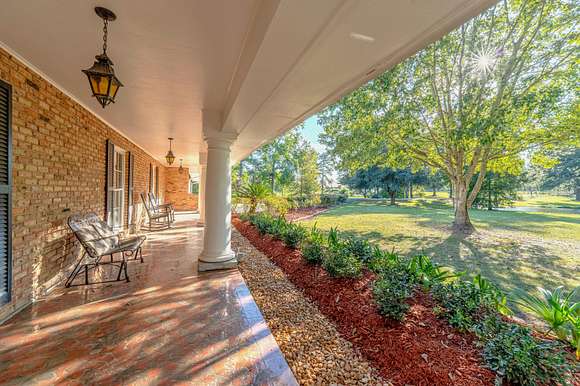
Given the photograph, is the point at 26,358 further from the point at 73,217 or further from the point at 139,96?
the point at 139,96

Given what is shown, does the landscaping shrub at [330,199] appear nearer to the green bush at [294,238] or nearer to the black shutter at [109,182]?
the green bush at [294,238]

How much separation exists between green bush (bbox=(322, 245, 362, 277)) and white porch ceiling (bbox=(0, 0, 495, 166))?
184 centimetres

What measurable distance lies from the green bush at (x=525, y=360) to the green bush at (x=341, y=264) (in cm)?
138

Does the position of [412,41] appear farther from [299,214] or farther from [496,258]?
[299,214]

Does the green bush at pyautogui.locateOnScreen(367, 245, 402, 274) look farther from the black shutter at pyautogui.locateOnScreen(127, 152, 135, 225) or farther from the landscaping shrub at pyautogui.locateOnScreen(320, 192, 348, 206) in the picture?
the landscaping shrub at pyautogui.locateOnScreen(320, 192, 348, 206)

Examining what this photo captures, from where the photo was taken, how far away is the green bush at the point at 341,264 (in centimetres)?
284

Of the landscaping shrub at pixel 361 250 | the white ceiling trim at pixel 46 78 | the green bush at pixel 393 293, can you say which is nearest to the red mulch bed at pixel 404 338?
the green bush at pixel 393 293

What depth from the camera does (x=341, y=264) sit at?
291 centimetres

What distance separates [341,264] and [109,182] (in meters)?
4.70

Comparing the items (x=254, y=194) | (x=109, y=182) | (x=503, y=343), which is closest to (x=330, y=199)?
(x=254, y=194)

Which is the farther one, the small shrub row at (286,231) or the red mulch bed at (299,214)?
the red mulch bed at (299,214)

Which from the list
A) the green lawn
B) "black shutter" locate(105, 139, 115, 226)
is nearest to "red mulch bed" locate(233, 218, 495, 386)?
the green lawn

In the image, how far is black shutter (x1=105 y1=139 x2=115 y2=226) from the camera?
15.1 ft

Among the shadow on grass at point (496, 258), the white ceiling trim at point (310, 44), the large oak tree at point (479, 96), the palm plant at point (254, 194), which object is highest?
the large oak tree at point (479, 96)
